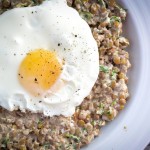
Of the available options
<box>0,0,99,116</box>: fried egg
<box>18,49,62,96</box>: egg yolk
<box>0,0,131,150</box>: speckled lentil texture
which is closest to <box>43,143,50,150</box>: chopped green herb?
<box>0,0,131,150</box>: speckled lentil texture

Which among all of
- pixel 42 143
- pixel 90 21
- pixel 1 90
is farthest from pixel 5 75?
pixel 90 21

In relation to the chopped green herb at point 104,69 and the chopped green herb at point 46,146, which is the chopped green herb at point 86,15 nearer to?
the chopped green herb at point 104,69

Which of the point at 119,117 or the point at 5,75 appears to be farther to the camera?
the point at 119,117

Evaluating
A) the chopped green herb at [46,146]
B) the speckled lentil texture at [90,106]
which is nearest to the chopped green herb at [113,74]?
the speckled lentil texture at [90,106]

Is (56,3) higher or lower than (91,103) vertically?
higher

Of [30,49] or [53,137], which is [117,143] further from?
[30,49]

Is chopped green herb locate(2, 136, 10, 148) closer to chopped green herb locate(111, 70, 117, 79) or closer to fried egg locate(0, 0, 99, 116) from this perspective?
fried egg locate(0, 0, 99, 116)

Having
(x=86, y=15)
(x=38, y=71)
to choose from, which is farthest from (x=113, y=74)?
(x=38, y=71)
